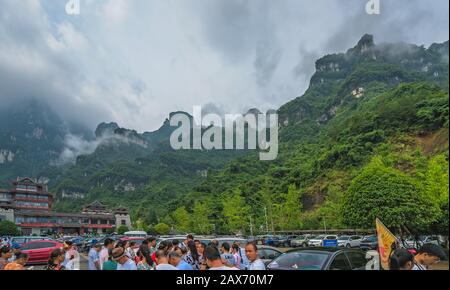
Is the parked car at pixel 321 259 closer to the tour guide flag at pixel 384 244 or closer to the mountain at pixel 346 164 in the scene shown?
the tour guide flag at pixel 384 244

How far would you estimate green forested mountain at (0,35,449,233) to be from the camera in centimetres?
2266

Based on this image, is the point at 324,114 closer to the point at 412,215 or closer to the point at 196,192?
the point at 196,192

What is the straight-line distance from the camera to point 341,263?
5.95 meters

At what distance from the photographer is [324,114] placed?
12412 cm

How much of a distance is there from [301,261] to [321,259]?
0.37m

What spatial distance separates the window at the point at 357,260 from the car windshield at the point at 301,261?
1.93 ft

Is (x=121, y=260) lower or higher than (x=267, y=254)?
higher

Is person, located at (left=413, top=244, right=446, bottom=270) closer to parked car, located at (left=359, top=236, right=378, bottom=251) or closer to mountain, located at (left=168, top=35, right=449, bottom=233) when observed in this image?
mountain, located at (left=168, top=35, right=449, bottom=233)

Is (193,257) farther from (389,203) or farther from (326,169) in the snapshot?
(326,169)

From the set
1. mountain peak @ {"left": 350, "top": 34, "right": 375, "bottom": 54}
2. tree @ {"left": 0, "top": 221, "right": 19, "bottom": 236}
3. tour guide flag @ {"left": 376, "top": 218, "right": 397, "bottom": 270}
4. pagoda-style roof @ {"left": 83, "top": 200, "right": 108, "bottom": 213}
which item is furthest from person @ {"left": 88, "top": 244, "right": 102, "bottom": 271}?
mountain peak @ {"left": 350, "top": 34, "right": 375, "bottom": 54}

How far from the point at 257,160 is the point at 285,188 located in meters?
36.2

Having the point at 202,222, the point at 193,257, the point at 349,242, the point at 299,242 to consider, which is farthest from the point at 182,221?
the point at 193,257
